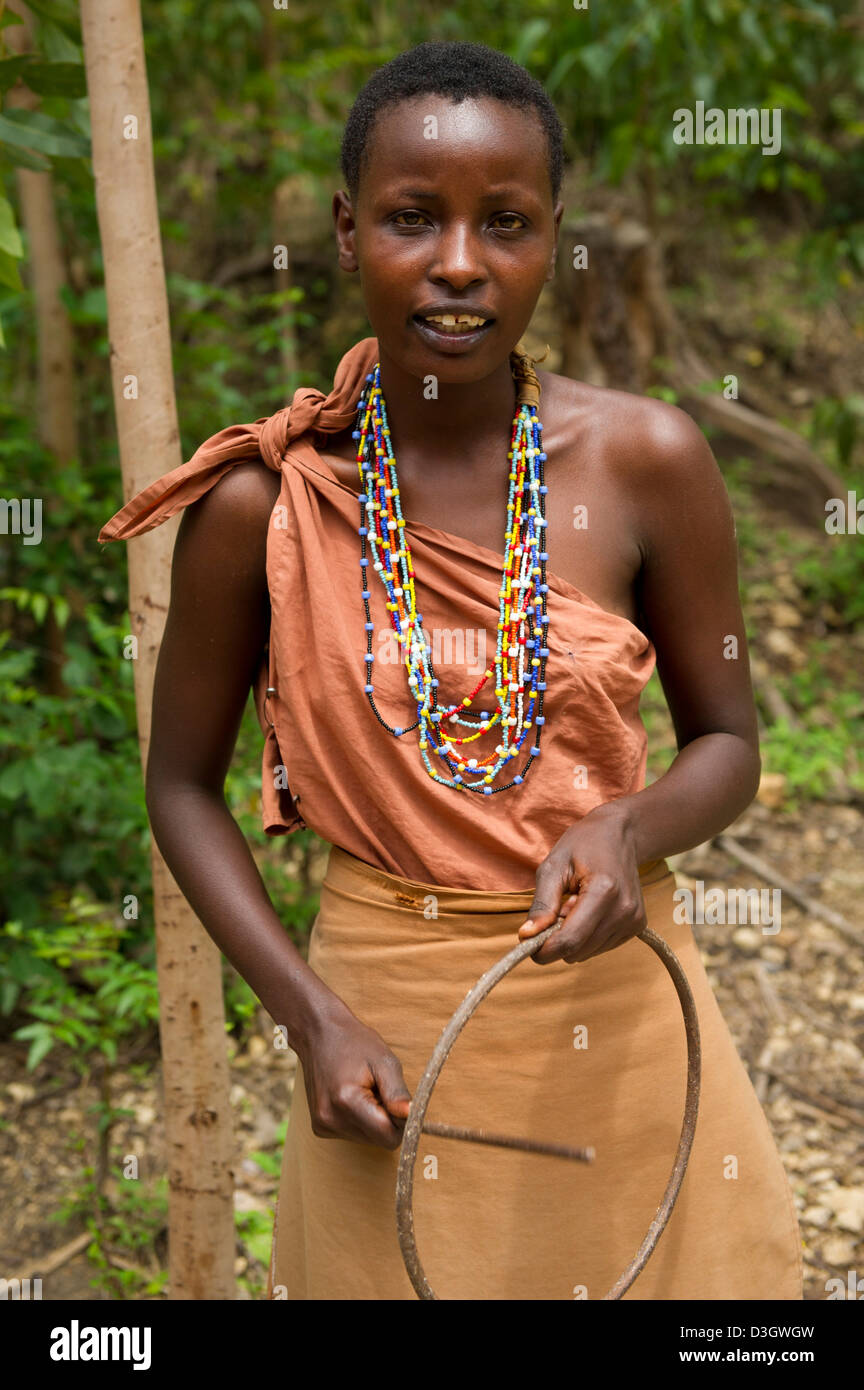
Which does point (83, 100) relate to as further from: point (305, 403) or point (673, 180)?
point (673, 180)

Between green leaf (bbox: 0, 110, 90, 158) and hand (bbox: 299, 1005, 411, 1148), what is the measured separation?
140 centimetres

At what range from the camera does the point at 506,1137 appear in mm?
1369

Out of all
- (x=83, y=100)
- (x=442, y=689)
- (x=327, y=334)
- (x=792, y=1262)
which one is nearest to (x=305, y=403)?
(x=442, y=689)

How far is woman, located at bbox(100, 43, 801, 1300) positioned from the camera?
152 cm

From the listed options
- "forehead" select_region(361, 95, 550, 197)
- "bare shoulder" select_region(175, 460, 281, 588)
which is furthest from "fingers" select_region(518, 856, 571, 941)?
"forehead" select_region(361, 95, 550, 197)

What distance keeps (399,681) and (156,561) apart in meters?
0.60

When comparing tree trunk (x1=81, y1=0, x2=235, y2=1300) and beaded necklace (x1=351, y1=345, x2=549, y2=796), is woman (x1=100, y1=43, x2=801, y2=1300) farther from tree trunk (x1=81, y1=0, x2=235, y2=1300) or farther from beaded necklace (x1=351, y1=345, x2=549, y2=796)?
tree trunk (x1=81, y1=0, x2=235, y2=1300)

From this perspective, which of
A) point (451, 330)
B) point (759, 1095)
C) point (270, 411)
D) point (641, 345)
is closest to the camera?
point (451, 330)

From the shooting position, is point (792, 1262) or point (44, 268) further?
point (44, 268)

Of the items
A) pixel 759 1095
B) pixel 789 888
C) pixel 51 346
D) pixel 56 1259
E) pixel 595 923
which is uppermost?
pixel 51 346

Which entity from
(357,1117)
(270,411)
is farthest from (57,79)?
(270,411)

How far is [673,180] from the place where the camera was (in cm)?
755

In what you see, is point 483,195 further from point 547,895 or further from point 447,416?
point 547,895

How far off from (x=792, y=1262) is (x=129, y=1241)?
1460mm
